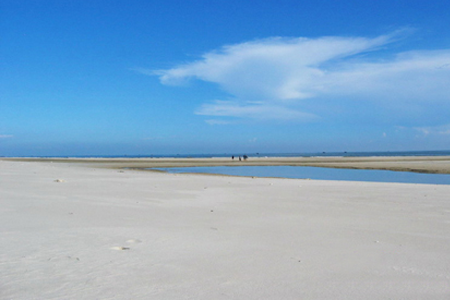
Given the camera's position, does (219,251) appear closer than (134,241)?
Yes

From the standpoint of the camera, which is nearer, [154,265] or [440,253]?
[154,265]

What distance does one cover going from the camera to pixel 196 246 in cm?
518

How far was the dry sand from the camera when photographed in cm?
357

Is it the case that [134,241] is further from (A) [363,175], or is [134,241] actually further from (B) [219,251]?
(A) [363,175]

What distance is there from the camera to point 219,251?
493cm

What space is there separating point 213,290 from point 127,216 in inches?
174

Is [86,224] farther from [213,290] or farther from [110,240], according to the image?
[213,290]

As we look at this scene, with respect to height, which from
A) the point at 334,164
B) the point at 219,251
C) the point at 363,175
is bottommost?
the point at 363,175

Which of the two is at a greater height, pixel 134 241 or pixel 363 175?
pixel 134 241

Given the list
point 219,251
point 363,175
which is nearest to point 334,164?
point 363,175

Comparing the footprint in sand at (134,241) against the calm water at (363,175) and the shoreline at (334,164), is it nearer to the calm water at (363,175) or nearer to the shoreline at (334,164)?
the calm water at (363,175)

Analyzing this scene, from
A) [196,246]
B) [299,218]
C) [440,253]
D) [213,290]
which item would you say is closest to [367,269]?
[440,253]

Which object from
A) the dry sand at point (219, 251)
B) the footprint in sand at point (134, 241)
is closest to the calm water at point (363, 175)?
the dry sand at point (219, 251)

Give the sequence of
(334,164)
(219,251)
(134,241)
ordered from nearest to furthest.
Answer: (219,251) → (134,241) → (334,164)
